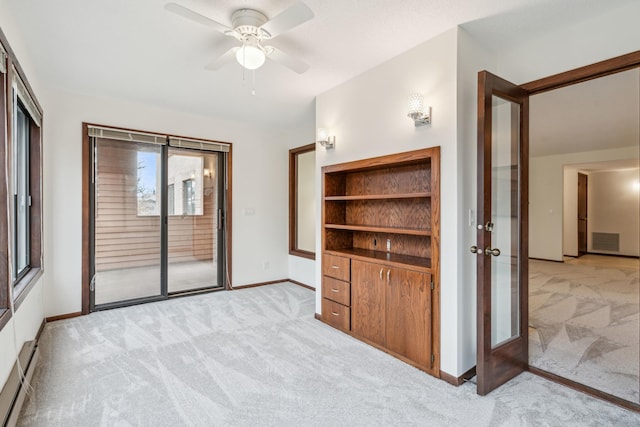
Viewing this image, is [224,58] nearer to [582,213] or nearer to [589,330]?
[589,330]

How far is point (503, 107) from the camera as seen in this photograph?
2396mm

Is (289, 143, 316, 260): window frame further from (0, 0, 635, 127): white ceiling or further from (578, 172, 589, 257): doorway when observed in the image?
(578, 172, 589, 257): doorway

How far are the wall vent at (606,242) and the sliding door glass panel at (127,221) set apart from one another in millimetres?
10583

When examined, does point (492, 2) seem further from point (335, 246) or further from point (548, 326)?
point (548, 326)

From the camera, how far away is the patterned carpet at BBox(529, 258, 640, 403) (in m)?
2.42

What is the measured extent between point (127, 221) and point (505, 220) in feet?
13.7

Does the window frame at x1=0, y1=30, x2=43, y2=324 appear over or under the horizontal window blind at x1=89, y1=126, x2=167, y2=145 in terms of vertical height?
under

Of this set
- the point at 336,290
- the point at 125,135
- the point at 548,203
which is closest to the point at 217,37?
the point at 125,135

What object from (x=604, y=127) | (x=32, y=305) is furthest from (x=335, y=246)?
(x=604, y=127)

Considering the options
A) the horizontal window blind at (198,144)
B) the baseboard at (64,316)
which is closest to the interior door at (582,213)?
the horizontal window blind at (198,144)

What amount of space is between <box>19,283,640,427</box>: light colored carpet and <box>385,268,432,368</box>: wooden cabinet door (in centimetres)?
14

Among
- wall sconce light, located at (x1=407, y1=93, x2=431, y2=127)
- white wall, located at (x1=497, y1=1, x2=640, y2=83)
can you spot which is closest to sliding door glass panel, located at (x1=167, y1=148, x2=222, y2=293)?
wall sconce light, located at (x1=407, y1=93, x2=431, y2=127)

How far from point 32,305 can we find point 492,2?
427cm

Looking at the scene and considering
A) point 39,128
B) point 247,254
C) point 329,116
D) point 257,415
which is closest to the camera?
point 257,415
